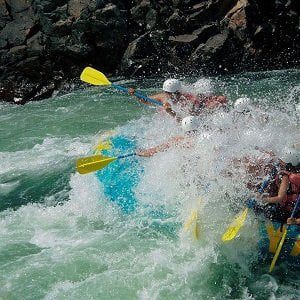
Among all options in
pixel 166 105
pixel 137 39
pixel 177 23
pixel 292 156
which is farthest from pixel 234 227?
pixel 177 23

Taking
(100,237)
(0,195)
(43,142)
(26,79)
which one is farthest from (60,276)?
(26,79)

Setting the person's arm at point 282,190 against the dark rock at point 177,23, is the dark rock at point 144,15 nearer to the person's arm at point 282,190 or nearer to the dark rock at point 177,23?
the dark rock at point 177,23

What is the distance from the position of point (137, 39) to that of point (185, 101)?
256 inches

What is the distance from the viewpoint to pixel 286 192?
4.27m

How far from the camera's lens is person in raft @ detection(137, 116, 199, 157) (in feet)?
17.5

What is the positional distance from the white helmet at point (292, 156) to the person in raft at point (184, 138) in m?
1.35

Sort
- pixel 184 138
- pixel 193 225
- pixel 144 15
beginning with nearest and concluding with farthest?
1. pixel 193 225
2. pixel 184 138
3. pixel 144 15

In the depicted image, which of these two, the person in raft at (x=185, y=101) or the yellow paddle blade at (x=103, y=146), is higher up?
the person in raft at (x=185, y=101)

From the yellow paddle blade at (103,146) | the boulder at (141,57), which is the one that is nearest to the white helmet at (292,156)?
the yellow paddle blade at (103,146)

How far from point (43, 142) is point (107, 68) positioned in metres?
4.78

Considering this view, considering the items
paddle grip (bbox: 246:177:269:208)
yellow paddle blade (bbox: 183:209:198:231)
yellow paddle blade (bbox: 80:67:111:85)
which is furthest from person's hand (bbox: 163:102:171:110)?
paddle grip (bbox: 246:177:269:208)

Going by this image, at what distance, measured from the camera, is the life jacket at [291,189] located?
14.1 ft

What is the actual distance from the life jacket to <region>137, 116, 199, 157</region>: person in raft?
1364 millimetres

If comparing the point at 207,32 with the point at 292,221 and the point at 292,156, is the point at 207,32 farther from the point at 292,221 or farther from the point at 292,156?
the point at 292,221
